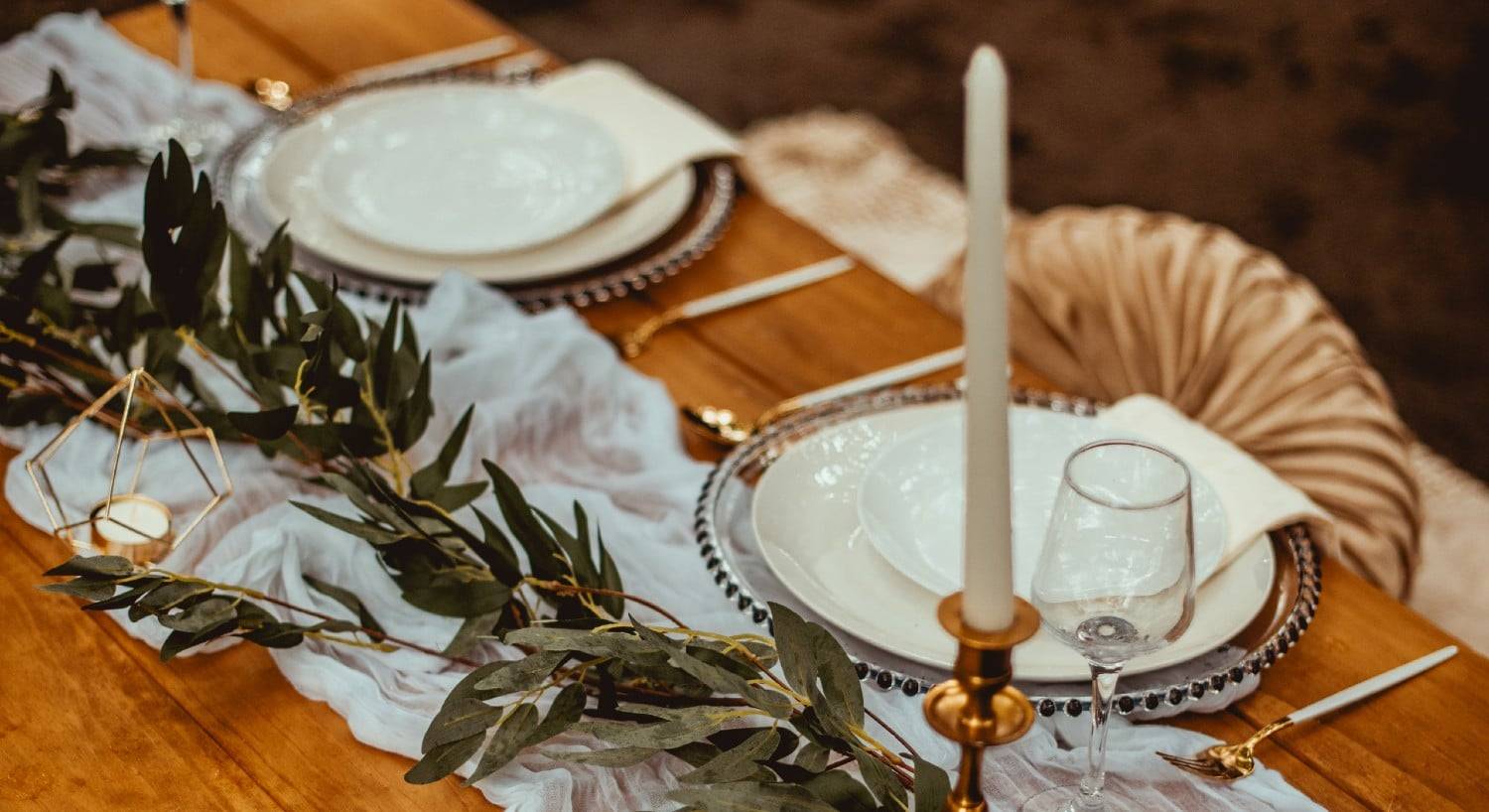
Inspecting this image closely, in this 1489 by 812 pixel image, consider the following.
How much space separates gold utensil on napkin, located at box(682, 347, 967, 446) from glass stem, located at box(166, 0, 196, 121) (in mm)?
630

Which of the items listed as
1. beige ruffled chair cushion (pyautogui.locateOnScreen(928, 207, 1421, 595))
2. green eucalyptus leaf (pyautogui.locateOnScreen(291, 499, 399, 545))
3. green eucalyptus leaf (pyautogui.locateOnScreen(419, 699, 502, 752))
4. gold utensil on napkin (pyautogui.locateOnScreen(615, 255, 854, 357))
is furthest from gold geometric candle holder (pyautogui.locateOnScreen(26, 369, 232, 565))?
beige ruffled chair cushion (pyautogui.locateOnScreen(928, 207, 1421, 595))

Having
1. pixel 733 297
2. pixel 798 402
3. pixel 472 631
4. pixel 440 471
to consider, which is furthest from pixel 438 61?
pixel 472 631

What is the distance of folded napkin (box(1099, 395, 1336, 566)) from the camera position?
909 millimetres

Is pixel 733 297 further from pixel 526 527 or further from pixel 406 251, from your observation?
pixel 526 527

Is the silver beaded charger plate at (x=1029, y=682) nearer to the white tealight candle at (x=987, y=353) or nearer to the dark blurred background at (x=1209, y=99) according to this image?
the white tealight candle at (x=987, y=353)

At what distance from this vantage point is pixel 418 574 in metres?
0.83

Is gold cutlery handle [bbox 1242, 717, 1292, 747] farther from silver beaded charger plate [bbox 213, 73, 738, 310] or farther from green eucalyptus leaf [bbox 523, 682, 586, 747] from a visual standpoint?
silver beaded charger plate [bbox 213, 73, 738, 310]

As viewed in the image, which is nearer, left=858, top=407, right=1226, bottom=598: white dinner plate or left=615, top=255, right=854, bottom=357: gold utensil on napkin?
left=858, top=407, right=1226, bottom=598: white dinner plate

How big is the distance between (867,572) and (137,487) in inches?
18.4

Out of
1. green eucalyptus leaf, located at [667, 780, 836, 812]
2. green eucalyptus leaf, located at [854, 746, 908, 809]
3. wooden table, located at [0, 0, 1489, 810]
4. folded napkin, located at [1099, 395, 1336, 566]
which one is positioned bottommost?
wooden table, located at [0, 0, 1489, 810]

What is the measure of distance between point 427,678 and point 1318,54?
128 inches

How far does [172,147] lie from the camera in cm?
89

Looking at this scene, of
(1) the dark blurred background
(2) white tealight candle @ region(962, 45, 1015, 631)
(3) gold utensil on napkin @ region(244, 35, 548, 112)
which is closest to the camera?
(2) white tealight candle @ region(962, 45, 1015, 631)

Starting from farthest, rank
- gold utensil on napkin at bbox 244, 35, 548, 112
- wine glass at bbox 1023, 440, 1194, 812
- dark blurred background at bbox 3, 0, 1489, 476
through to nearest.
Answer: dark blurred background at bbox 3, 0, 1489, 476
gold utensil on napkin at bbox 244, 35, 548, 112
wine glass at bbox 1023, 440, 1194, 812
